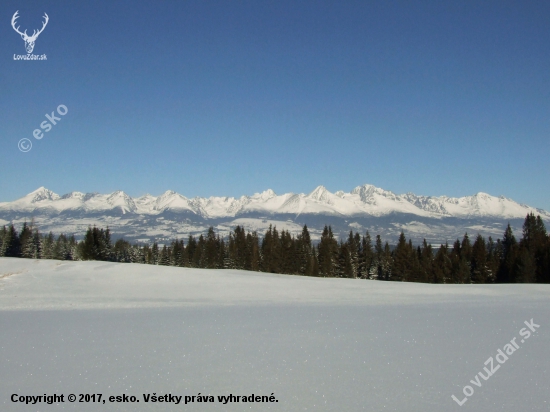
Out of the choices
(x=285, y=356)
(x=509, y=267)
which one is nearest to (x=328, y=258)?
(x=509, y=267)

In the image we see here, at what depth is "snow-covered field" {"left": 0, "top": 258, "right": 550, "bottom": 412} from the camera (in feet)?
17.1

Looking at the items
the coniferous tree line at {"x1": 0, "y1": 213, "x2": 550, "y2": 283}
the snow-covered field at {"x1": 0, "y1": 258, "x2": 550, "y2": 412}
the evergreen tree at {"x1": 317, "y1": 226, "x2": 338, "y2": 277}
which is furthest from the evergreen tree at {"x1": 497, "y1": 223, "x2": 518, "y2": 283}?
the snow-covered field at {"x1": 0, "y1": 258, "x2": 550, "y2": 412}

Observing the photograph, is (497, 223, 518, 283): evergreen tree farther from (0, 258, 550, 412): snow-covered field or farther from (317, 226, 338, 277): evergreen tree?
(0, 258, 550, 412): snow-covered field

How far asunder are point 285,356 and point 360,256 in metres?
74.1

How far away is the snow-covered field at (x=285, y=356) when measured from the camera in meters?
5.21

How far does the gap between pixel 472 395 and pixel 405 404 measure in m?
1.08

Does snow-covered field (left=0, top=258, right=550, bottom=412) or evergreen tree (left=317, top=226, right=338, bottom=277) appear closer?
snow-covered field (left=0, top=258, right=550, bottom=412)

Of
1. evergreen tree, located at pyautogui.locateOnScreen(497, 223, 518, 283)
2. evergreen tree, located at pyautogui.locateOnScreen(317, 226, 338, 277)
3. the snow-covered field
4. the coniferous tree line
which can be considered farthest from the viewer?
evergreen tree, located at pyautogui.locateOnScreen(317, 226, 338, 277)

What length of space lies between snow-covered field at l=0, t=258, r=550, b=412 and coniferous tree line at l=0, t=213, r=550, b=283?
55677 millimetres

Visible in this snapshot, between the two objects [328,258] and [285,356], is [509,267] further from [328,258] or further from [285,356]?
[285,356]

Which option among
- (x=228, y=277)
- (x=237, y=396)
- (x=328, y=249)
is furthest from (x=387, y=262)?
(x=237, y=396)

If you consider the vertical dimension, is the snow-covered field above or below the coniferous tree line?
above

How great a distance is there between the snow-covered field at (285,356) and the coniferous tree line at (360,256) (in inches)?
2192

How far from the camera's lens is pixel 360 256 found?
78.4 meters
